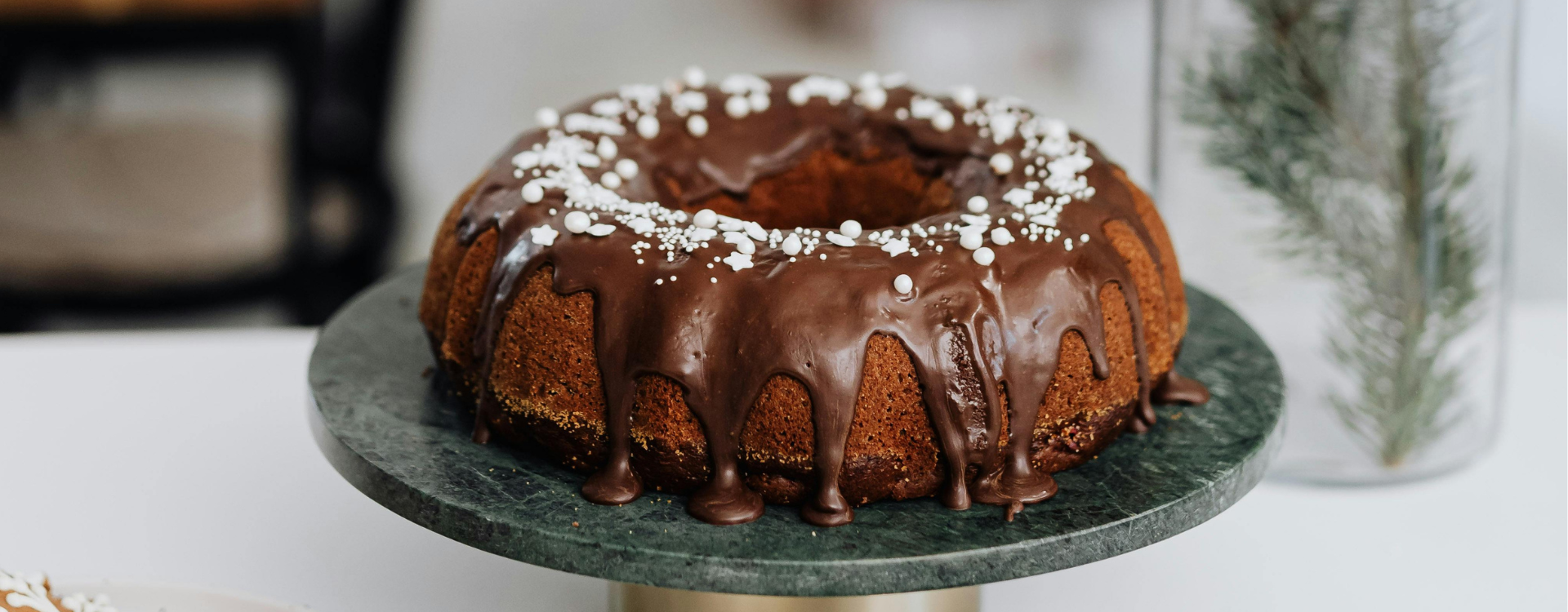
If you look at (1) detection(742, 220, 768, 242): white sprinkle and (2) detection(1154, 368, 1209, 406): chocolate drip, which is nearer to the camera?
(1) detection(742, 220, 768, 242): white sprinkle

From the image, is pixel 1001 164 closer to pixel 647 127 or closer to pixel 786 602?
pixel 647 127

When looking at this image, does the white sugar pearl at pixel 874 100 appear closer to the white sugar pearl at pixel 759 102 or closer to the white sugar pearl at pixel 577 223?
the white sugar pearl at pixel 759 102

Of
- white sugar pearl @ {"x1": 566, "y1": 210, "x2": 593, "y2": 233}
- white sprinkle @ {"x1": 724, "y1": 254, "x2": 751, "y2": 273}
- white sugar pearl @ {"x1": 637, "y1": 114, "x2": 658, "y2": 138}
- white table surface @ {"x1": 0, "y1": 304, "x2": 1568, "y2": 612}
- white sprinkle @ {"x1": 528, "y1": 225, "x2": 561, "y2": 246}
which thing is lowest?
white table surface @ {"x1": 0, "y1": 304, "x2": 1568, "y2": 612}

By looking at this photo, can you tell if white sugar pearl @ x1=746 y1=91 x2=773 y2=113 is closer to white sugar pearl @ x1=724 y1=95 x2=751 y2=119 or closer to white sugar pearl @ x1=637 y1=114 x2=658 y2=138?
white sugar pearl @ x1=724 y1=95 x2=751 y2=119

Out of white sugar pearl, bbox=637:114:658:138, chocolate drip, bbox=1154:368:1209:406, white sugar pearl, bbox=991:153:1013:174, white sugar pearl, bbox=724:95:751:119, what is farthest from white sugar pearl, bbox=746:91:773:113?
chocolate drip, bbox=1154:368:1209:406

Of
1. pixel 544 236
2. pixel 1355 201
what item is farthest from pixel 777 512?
pixel 1355 201

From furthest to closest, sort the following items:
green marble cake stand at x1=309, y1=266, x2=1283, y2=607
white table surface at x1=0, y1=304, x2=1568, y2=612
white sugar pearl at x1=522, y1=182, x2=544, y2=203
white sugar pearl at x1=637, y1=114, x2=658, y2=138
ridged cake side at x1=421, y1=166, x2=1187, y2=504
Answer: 1. white sugar pearl at x1=637, y1=114, x2=658, y2=138
2. white table surface at x1=0, y1=304, x2=1568, y2=612
3. white sugar pearl at x1=522, y1=182, x2=544, y2=203
4. ridged cake side at x1=421, y1=166, x2=1187, y2=504
5. green marble cake stand at x1=309, y1=266, x2=1283, y2=607

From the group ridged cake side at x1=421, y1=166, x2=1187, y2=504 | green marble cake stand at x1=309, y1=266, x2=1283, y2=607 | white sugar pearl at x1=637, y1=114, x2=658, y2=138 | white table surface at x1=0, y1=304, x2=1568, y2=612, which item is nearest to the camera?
green marble cake stand at x1=309, y1=266, x2=1283, y2=607

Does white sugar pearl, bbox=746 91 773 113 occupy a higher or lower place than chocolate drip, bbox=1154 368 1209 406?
higher
